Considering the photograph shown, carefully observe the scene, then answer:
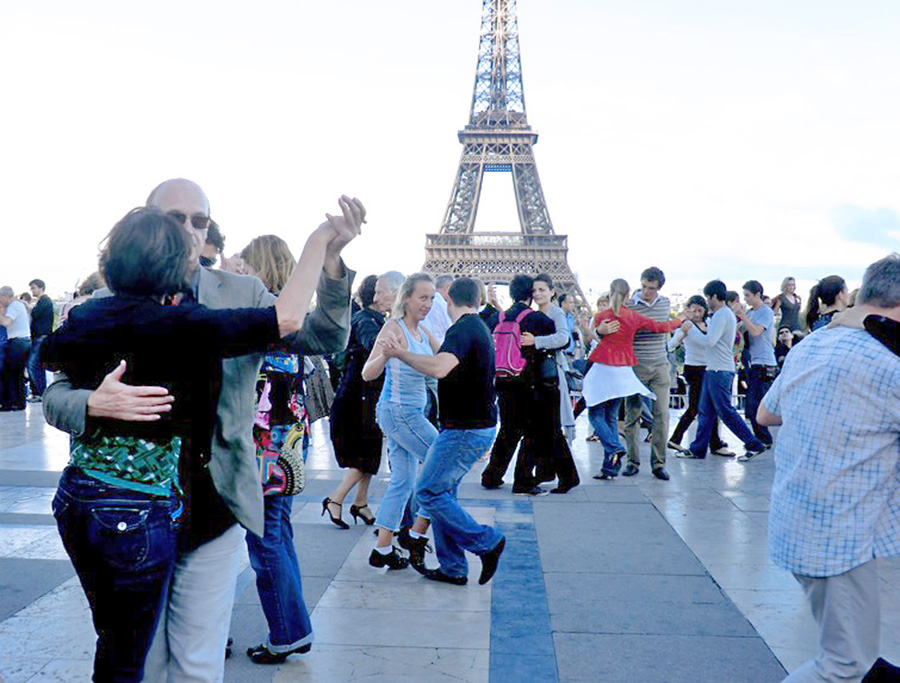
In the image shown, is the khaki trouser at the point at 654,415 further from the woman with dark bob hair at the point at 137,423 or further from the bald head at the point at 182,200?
the woman with dark bob hair at the point at 137,423

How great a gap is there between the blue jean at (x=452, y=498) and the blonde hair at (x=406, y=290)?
2.63 ft

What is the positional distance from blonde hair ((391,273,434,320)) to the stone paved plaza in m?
1.51

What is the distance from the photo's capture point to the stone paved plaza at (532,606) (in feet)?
12.2

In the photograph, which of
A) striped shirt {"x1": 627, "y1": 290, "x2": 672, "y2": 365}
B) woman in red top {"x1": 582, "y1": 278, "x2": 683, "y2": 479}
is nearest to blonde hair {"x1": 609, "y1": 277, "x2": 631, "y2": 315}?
woman in red top {"x1": 582, "y1": 278, "x2": 683, "y2": 479}

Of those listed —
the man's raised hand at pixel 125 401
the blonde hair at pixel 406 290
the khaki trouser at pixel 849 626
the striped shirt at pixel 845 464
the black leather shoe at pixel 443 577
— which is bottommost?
the black leather shoe at pixel 443 577

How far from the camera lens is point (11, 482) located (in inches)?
299

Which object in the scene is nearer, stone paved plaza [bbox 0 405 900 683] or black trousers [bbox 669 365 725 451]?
stone paved plaza [bbox 0 405 900 683]

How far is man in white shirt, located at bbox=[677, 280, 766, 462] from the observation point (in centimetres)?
938

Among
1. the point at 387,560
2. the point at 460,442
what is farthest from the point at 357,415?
the point at 460,442

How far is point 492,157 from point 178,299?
158 feet

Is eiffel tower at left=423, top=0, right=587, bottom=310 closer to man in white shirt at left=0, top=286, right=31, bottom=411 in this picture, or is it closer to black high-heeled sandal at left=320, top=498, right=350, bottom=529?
man in white shirt at left=0, top=286, right=31, bottom=411

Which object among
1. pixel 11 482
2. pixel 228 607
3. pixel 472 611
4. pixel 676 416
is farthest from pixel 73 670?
pixel 676 416

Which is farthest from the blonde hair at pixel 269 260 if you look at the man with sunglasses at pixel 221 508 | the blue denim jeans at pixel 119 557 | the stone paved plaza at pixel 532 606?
the blue denim jeans at pixel 119 557

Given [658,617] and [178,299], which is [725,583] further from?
[178,299]
